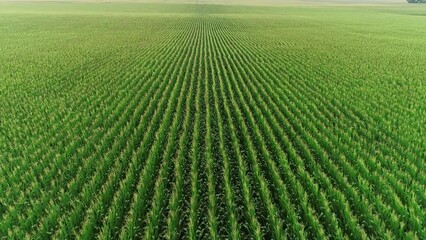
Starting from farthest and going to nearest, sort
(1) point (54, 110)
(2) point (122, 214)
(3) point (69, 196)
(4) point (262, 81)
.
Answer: (4) point (262, 81) < (1) point (54, 110) < (3) point (69, 196) < (2) point (122, 214)

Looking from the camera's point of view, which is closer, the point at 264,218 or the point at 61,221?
the point at 61,221

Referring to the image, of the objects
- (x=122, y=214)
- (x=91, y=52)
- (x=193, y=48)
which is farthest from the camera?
(x=193, y=48)

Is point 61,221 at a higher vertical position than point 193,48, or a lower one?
lower

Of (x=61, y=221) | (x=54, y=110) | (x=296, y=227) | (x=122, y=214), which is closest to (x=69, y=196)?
(x=61, y=221)

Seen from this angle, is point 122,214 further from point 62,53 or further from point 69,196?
point 62,53

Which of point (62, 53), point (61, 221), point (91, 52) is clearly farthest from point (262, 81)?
point (62, 53)

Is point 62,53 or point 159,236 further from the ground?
point 62,53

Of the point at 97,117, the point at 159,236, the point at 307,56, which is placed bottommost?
the point at 159,236

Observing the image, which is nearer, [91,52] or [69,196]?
[69,196]

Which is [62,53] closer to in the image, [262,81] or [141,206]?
[262,81]
